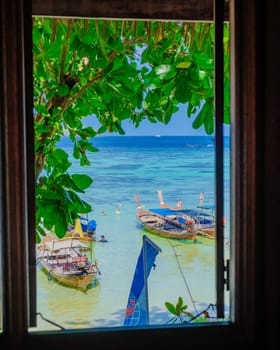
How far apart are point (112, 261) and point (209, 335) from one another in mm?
432

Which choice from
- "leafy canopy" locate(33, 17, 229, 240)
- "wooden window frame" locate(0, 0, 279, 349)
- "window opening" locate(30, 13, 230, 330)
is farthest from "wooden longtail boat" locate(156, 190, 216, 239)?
"leafy canopy" locate(33, 17, 229, 240)

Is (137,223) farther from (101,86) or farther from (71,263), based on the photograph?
(101,86)

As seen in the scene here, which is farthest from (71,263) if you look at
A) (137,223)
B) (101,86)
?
(101,86)

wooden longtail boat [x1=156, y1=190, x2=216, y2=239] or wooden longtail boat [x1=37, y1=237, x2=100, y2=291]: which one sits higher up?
wooden longtail boat [x1=156, y1=190, x2=216, y2=239]

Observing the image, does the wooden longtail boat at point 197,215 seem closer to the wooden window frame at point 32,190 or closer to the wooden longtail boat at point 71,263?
the wooden window frame at point 32,190

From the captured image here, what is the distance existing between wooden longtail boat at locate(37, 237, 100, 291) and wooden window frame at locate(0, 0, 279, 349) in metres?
0.16

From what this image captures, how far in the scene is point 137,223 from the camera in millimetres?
1569

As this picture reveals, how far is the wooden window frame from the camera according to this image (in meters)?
1.33

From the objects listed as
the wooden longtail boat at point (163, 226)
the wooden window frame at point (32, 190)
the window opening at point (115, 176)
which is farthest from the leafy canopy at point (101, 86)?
the wooden longtail boat at point (163, 226)

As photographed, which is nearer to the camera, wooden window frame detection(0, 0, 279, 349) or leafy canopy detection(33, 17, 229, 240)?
wooden window frame detection(0, 0, 279, 349)

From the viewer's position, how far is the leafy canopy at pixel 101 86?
156 centimetres

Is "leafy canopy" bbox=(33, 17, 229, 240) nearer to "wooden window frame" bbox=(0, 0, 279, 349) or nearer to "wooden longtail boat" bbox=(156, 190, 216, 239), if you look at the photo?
"wooden window frame" bbox=(0, 0, 279, 349)

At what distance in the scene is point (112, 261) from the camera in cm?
157

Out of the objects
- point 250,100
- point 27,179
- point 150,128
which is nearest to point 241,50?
point 250,100
